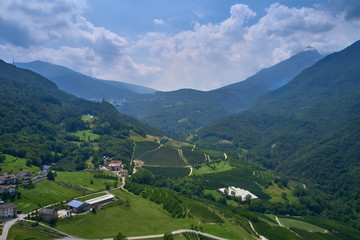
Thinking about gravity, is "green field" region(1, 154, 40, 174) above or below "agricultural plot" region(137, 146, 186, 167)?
above

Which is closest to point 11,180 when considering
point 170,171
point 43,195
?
point 43,195

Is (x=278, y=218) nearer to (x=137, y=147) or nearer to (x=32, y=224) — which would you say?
(x=32, y=224)

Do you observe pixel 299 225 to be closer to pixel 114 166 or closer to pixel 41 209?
pixel 114 166

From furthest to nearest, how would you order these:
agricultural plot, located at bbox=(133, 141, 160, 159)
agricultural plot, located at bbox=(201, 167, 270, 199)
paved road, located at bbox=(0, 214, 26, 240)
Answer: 1. agricultural plot, located at bbox=(133, 141, 160, 159)
2. agricultural plot, located at bbox=(201, 167, 270, 199)
3. paved road, located at bbox=(0, 214, 26, 240)

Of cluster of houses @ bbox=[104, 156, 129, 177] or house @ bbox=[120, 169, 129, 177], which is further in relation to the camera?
cluster of houses @ bbox=[104, 156, 129, 177]

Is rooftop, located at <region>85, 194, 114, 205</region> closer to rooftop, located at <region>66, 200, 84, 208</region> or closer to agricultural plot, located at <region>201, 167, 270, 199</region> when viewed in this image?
rooftop, located at <region>66, 200, 84, 208</region>

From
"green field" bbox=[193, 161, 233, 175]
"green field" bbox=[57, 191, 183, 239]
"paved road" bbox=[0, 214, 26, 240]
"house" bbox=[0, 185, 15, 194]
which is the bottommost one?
"green field" bbox=[193, 161, 233, 175]

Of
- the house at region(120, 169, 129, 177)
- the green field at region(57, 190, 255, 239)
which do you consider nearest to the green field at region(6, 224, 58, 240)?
the green field at region(57, 190, 255, 239)

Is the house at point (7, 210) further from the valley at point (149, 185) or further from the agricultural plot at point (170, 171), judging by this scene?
the agricultural plot at point (170, 171)
